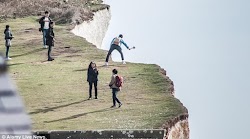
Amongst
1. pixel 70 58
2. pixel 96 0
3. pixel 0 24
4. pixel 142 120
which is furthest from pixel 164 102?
pixel 96 0

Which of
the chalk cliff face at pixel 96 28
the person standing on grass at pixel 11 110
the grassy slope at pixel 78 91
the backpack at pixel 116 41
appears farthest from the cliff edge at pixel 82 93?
the person standing on grass at pixel 11 110

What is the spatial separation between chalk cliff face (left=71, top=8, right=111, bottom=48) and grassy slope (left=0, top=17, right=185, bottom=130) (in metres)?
9.02

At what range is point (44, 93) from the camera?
24.2m

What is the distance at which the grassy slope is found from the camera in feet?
63.7

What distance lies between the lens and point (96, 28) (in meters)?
51.5

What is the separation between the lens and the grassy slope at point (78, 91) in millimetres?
19422

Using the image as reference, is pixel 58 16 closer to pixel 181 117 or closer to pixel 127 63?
pixel 127 63

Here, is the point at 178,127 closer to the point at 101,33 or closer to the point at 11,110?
the point at 11,110

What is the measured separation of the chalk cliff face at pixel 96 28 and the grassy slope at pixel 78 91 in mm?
9024

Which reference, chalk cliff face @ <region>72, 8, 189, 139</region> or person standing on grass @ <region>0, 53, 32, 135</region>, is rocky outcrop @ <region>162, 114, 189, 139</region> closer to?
chalk cliff face @ <region>72, 8, 189, 139</region>

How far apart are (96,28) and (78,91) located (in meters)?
26.9

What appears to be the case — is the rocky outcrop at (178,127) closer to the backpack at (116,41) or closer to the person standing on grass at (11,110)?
the backpack at (116,41)

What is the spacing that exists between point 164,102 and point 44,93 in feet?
16.0

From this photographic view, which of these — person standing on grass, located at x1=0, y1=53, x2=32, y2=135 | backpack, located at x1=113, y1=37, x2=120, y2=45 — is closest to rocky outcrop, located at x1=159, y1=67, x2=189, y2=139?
backpack, located at x1=113, y1=37, x2=120, y2=45
